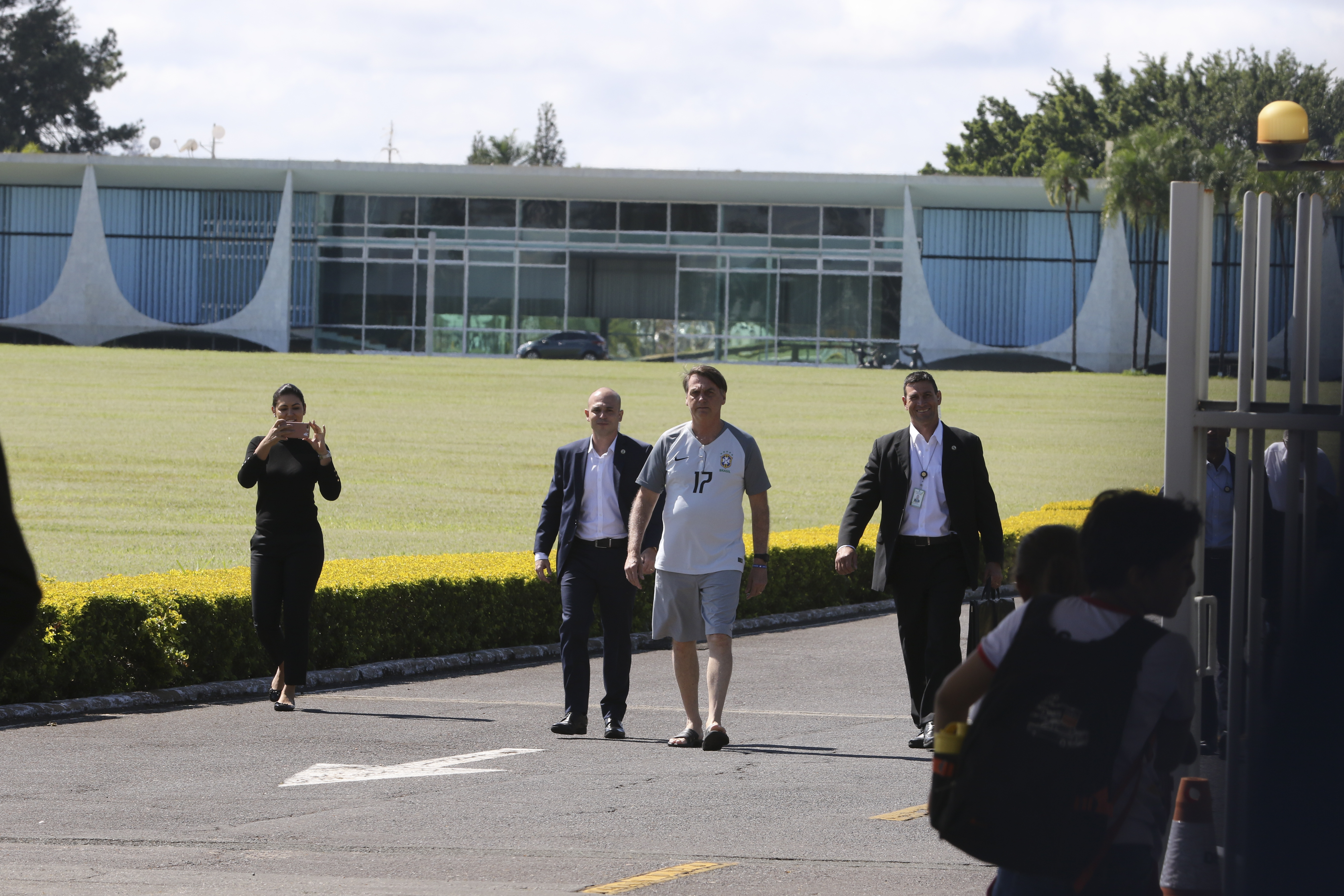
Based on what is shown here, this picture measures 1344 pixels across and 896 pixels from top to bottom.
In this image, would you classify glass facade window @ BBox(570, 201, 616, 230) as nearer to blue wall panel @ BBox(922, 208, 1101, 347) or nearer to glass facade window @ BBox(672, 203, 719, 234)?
Result: glass facade window @ BBox(672, 203, 719, 234)

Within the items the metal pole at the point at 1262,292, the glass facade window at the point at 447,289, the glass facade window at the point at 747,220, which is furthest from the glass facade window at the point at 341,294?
the metal pole at the point at 1262,292

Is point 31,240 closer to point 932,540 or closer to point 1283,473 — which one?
point 932,540

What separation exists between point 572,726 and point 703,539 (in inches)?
47.0

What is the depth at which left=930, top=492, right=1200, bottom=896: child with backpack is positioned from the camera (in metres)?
3.11

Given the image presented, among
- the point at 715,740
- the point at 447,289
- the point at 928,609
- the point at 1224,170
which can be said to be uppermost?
the point at 1224,170

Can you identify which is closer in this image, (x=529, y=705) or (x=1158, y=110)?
(x=529, y=705)

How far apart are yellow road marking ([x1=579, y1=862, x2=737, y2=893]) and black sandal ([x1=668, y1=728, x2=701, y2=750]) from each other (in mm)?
2258

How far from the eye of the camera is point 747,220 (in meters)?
50.9

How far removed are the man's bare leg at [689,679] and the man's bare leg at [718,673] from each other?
0.14 ft

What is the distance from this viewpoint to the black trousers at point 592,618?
27.0 ft

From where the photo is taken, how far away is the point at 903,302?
50.6 metres

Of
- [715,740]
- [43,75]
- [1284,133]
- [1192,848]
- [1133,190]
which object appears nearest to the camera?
[1192,848]

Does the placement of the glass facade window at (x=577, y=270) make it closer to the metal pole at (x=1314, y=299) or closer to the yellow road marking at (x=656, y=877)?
the yellow road marking at (x=656, y=877)

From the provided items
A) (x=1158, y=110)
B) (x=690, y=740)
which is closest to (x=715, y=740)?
(x=690, y=740)
